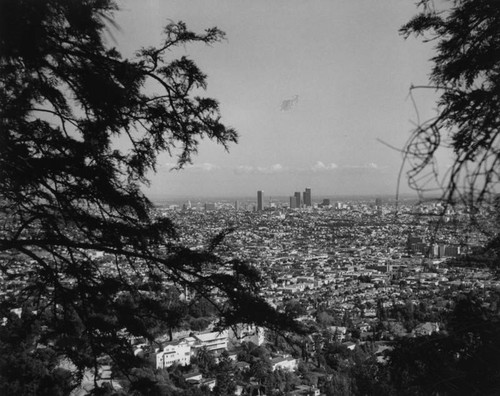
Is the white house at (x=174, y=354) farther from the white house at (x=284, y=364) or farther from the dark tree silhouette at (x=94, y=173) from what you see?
the dark tree silhouette at (x=94, y=173)

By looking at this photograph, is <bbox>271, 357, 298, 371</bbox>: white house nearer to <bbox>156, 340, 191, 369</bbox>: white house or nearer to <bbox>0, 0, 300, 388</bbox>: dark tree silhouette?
<bbox>156, 340, 191, 369</bbox>: white house

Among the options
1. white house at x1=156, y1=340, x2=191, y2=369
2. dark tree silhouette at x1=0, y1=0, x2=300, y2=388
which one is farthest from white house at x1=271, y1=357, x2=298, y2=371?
dark tree silhouette at x1=0, y1=0, x2=300, y2=388

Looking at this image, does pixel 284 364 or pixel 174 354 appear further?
pixel 284 364

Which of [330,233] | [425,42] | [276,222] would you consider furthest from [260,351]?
[330,233]

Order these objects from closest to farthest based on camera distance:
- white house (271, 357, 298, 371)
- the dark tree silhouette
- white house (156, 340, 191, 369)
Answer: the dark tree silhouette < white house (156, 340, 191, 369) < white house (271, 357, 298, 371)

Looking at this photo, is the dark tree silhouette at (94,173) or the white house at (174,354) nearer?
the dark tree silhouette at (94,173)

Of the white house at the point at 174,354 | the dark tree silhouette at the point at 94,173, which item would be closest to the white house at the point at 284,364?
the white house at the point at 174,354

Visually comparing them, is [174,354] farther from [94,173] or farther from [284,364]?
[94,173]

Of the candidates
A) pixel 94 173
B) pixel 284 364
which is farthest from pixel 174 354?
pixel 94 173

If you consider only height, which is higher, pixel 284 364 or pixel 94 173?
pixel 94 173
